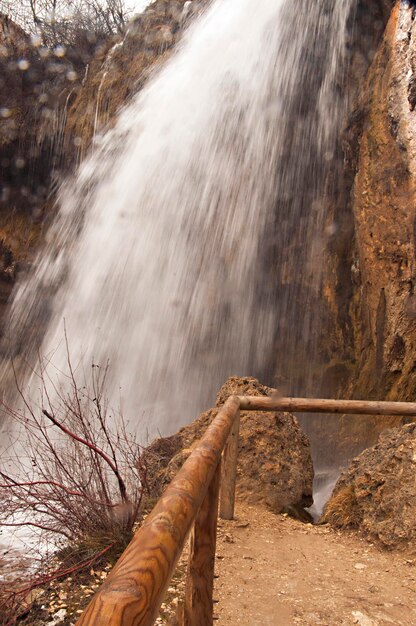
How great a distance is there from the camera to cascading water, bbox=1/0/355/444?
9227mm

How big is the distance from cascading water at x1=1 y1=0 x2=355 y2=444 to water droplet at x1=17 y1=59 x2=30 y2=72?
8.23m

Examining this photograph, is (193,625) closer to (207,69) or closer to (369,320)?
(369,320)

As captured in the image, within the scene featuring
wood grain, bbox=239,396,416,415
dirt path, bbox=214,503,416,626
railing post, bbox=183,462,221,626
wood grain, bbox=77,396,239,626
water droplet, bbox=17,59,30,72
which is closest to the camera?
wood grain, bbox=77,396,239,626

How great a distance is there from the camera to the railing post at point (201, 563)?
5.72 ft

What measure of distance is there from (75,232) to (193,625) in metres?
11.1

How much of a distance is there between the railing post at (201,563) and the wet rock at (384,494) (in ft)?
6.81

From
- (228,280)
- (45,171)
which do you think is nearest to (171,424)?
(228,280)

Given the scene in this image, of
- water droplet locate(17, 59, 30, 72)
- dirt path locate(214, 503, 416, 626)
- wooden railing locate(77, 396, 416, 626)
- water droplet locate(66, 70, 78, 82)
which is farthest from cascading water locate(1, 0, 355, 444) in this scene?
water droplet locate(17, 59, 30, 72)

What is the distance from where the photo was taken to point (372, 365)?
711 cm

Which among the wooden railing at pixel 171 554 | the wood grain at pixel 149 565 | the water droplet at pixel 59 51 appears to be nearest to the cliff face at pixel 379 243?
the wooden railing at pixel 171 554

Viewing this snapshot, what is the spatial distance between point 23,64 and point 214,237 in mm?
11948

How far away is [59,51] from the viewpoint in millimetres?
18531

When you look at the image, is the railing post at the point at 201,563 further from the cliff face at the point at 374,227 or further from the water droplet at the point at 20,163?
the water droplet at the point at 20,163

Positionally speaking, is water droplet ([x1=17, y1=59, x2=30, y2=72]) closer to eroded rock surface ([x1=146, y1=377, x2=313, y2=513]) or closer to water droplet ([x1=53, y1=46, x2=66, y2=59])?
water droplet ([x1=53, y1=46, x2=66, y2=59])
